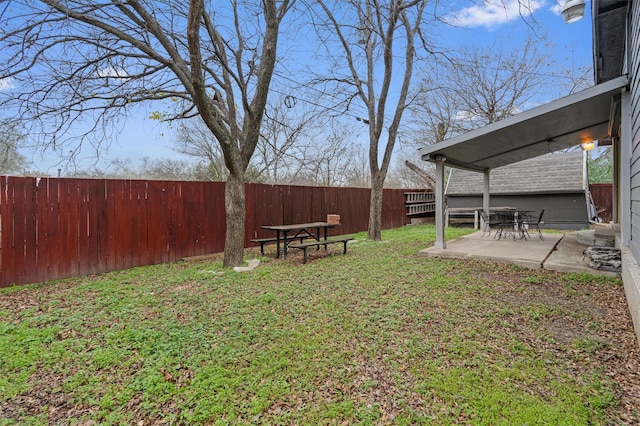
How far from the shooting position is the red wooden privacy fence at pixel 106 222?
474 cm

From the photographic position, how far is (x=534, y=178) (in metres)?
12.2

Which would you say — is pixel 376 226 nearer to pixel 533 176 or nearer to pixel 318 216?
pixel 318 216

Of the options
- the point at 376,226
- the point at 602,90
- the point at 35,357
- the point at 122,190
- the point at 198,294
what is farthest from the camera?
the point at 376,226

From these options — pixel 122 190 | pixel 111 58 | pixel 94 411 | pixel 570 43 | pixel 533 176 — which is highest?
pixel 570 43

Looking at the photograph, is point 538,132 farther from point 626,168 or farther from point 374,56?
point 374,56

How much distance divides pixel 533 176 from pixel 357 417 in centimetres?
1353

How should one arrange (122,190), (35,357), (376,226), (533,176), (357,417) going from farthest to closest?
(533,176) < (376,226) < (122,190) < (35,357) < (357,417)

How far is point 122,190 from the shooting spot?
5.83m

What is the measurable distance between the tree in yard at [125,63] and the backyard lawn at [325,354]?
2.57 meters

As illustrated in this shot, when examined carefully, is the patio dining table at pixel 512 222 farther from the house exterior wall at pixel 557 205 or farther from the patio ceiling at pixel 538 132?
the house exterior wall at pixel 557 205

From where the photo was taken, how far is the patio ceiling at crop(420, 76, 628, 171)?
487 centimetres

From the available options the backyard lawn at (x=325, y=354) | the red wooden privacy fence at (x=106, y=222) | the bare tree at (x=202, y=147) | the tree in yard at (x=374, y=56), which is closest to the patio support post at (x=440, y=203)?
the tree in yard at (x=374, y=56)

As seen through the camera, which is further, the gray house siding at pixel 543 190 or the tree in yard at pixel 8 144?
the gray house siding at pixel 543 190

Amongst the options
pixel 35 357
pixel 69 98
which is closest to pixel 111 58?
pixel 69 98
